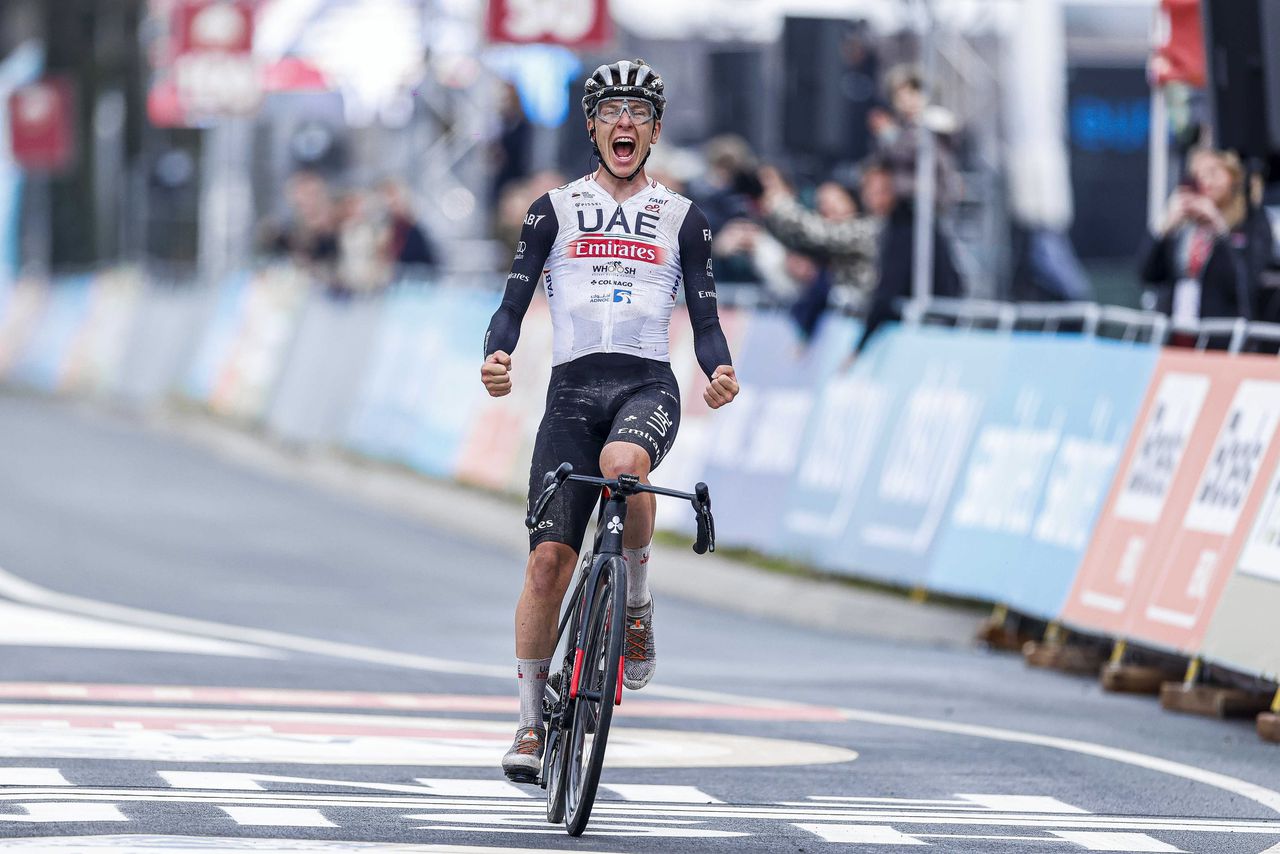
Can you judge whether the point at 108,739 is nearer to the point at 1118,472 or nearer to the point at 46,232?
the point at 1118,472

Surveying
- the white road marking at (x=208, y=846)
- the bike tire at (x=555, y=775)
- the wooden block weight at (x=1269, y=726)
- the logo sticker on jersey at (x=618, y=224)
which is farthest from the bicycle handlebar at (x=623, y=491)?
the wooden block weight at (x=1269, y=726)

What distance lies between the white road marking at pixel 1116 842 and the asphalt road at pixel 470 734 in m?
0.02

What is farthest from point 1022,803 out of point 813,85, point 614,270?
point 813,85

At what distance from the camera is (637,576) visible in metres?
8.77

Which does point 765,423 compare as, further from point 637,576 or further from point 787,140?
point 637,576

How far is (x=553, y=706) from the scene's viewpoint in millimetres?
8703

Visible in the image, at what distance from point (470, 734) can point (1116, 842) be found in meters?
3.14

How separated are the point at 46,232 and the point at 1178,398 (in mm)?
38866

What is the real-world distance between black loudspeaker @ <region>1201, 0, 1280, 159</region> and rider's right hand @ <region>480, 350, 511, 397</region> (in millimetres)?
5621

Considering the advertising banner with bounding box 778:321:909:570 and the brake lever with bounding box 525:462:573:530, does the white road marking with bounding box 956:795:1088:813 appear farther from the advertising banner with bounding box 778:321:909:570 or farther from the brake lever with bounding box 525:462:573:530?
the advertising banner with bounding box 778:321:909:570

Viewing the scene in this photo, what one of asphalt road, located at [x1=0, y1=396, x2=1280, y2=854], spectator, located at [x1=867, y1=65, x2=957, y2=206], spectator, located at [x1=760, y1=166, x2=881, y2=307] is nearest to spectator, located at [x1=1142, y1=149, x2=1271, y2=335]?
asphalt road, located at [x1=0, y1=396, x2=1280, y2=854]

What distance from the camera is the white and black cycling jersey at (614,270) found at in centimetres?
886

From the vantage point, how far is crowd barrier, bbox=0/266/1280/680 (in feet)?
40.4

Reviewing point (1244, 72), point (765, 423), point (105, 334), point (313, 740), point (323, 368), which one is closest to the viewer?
point (313, 740)
